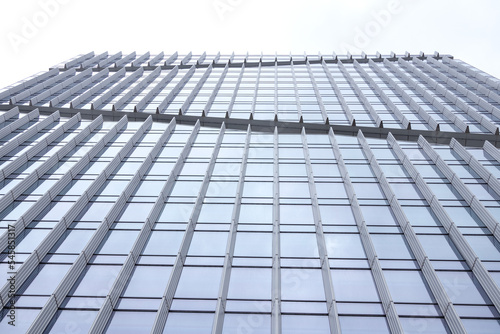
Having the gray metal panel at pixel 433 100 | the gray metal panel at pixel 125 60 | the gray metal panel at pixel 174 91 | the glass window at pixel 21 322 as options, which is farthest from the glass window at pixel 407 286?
the gray metal panel at pixel 125 60

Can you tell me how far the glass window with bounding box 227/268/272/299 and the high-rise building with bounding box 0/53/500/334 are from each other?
8 cm

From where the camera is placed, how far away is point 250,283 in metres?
20.2

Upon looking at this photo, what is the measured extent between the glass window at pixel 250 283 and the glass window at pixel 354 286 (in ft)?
9.40

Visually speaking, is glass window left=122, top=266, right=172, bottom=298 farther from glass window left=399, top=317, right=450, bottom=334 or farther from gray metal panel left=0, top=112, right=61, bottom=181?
gray metal panel left=0, top=112, right=61, bottom=181

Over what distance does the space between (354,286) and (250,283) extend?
173 inches

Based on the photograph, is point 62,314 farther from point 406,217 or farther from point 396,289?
point 406,217

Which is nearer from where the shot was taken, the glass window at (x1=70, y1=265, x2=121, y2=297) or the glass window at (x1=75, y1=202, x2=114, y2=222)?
the glass window at (x1=70, y1=265, x2=121, y2=297)

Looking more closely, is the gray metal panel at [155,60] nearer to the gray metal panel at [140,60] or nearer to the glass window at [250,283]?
the gray metal panel at [140,60]

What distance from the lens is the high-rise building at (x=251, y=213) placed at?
18547 mm

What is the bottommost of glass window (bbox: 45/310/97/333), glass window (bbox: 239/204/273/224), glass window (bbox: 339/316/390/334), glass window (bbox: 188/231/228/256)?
glass window (bbox: 239/204/273/224)

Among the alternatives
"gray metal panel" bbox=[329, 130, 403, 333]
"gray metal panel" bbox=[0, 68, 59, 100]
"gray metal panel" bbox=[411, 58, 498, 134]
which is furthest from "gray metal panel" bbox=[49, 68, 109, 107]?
"gray metal panel" bbox=[411, 58, 498, 134]

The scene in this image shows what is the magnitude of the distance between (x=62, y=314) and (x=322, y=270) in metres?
10.8

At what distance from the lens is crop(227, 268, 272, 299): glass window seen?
1953 cm

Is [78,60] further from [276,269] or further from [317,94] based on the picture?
[276,269]
